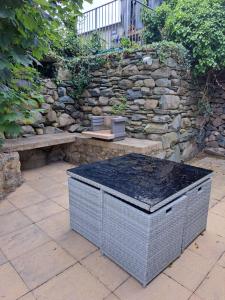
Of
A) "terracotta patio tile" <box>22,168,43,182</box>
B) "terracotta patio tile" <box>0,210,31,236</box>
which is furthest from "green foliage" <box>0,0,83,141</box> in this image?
"terracotta patio tile" <box>22,168,43,182</box>

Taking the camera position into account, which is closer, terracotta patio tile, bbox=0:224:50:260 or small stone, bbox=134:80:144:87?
terracotta patio tile, bbox=0:224:50:260

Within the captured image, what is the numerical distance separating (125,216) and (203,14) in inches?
142

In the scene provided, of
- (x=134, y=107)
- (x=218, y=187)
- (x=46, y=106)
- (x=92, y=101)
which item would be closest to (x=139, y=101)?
(x=134, y=107)

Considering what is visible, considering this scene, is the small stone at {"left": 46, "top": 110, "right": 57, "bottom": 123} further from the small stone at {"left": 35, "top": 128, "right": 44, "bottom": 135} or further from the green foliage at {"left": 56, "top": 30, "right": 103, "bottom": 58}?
the green foliage at {"left": 56, "top": 30, "right": 103, "bottom": 58}

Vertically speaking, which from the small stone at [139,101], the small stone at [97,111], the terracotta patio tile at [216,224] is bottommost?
the terracotta patio tile at [216,224]

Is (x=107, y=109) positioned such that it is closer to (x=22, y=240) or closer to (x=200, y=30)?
(x=200, y=30)

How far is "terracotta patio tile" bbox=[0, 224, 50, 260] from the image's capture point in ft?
5.56

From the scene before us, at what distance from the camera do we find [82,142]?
3.79 metres

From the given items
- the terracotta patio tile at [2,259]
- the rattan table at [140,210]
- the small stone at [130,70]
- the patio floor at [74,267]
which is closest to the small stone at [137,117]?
the small stone at [130,70]

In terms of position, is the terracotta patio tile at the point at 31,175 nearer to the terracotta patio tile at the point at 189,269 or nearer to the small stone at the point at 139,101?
the small stone at the point at 139,101

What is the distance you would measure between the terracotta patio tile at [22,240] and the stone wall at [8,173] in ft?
2.69

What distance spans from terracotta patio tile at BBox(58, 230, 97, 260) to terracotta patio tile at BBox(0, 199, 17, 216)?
844 mm

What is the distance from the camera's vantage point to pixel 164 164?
199 cm

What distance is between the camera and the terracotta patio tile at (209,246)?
66.1 inches
